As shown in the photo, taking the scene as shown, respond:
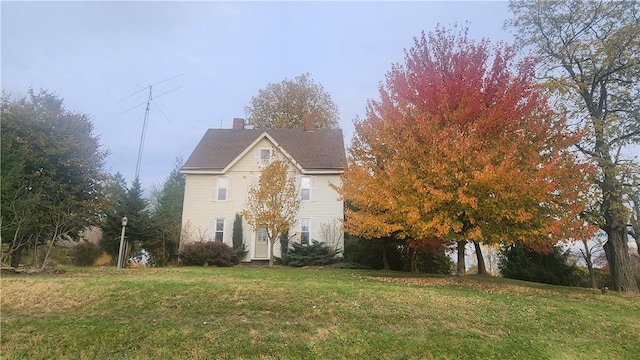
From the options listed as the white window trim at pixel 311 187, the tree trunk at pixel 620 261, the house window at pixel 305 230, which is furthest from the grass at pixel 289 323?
the white window trim at pixel 311 187

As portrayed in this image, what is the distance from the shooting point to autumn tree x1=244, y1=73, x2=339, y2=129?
37562mm

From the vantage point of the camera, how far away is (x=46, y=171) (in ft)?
53.5

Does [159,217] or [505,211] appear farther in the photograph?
[159,217]

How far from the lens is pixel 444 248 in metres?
21.8

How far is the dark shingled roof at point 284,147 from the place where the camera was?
2522cm

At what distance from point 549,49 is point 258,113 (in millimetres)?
26739

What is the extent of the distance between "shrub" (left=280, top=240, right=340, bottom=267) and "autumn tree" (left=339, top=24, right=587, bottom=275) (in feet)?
28.5

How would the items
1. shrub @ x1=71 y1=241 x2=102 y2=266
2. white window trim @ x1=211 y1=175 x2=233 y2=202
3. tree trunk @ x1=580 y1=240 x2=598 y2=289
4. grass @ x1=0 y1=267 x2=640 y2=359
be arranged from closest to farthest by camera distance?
grass @ x1=0 y1=267 x2=640 y2=359, tree trunk @ x1=580 y1=240 x2=598 y2=289, shrub @ x1=71 y1=241 x2=102 y2=266, white window trim @ x1=211 y1=175 x2=233 y2=202

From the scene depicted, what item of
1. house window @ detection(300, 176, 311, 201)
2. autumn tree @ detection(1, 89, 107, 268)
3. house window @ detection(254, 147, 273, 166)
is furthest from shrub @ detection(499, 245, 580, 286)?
autumn tree @ detection(1, 89, 107, 268)

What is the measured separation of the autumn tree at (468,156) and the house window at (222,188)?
43.2 ft

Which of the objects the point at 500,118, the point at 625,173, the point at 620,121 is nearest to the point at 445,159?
the point at 500,118

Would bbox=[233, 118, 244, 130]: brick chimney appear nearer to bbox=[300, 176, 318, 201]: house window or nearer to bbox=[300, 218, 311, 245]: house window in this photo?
bbox=[300, 176, 318, 201]: house window

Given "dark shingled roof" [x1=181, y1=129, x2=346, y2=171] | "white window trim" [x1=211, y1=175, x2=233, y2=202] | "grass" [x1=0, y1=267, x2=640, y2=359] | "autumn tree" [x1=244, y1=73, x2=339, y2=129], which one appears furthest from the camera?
"autumn tree" [x1=244, y1=73, x2=339, y2=129]

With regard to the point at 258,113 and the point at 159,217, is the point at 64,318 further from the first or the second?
the point at 258,113
